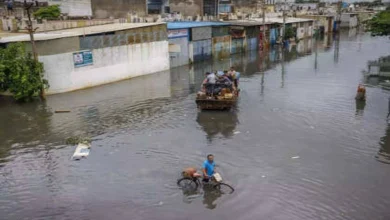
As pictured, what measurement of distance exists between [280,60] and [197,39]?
8.55 meters

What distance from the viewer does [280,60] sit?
126 ft

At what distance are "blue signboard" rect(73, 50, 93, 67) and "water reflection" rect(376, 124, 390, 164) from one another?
17.2 m

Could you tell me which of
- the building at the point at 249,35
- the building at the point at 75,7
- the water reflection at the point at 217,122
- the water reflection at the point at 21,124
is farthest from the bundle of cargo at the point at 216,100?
the building at the point at 75,7

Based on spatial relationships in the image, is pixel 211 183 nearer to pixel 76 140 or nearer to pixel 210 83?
pixel 76 140

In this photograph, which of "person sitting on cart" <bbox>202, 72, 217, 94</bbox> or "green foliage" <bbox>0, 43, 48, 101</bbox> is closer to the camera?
"person sitting on cart" <bbox>202, 72, 217, 94</bbox>

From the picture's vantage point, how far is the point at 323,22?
70.2 m

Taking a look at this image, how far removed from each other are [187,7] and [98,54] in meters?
31.8

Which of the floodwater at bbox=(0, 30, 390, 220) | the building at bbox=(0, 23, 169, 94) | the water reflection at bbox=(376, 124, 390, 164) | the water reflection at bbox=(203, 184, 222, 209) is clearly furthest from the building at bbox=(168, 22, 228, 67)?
the water reflection at bbox=(203, 184, 222, 209)

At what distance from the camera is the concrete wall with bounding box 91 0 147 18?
49.3m

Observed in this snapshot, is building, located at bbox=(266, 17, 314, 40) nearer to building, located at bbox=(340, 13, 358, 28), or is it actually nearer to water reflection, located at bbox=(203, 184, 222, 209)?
building, located at bbox=(340, 13, 358, 28)

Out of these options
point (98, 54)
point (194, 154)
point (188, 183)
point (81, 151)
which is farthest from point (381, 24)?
point (81, 151)

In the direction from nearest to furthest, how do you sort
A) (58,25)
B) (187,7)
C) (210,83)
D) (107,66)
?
(210,83)
(107,66)
(58,25)
(187,7)

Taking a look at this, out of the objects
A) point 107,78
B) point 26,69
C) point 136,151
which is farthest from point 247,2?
point 136,151

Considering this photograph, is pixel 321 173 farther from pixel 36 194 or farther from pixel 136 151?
pixel 36 194
